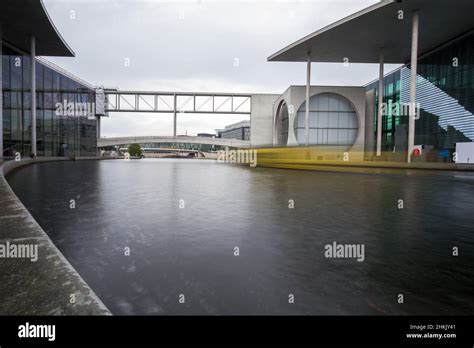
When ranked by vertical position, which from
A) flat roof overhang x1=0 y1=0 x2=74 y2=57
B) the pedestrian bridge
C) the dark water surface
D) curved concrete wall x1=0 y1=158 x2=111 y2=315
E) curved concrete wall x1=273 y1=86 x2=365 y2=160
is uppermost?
flat roof overhang x1=0 y1=0 x2=74 y2=57

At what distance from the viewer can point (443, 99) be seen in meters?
32.2

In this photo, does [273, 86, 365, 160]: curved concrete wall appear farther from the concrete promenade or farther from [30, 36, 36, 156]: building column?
[30, 36, 36, 156]: building column

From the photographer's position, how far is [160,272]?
279 centimetres

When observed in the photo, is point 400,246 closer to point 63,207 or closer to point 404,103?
point 63,207

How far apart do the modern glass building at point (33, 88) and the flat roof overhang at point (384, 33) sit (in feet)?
87.4

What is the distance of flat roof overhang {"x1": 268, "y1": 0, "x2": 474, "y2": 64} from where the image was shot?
950 inches

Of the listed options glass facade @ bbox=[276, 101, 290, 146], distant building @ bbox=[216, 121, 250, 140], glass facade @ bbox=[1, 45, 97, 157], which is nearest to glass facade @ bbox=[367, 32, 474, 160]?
glass facade @ bbox=[276, 101, 290, 146]

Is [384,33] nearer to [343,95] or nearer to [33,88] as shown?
[343,95]

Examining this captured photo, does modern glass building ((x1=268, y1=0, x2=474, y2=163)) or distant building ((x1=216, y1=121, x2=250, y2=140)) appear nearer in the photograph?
modern glass building ((x1=268, y1=0, x2=474, y2=163))

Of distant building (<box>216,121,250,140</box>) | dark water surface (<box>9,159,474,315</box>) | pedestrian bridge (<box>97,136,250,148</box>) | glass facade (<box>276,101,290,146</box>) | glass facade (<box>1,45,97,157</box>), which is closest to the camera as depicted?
dark water surface (<box>9,159,474,315</box>)

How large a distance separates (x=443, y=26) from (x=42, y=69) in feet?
141

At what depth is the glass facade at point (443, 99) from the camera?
95.1ft

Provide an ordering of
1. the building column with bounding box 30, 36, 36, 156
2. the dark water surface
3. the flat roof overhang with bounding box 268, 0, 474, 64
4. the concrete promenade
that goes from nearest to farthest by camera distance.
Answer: the dark water surface, the concrete promenade, the flat roof overhang with bounding box 268, 0, 474, 64, the building column with bounding box 30, 36, 36, 156
